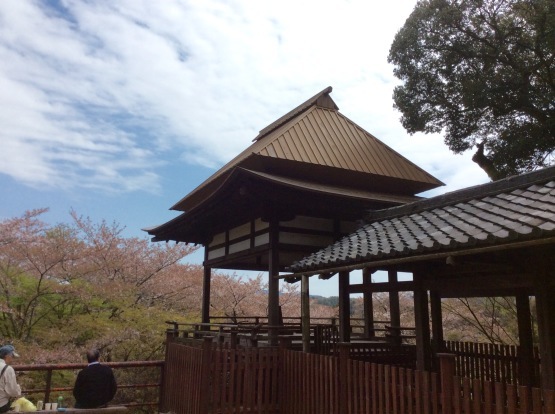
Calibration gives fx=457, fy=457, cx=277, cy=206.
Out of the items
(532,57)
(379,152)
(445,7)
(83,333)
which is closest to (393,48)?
(445,7)

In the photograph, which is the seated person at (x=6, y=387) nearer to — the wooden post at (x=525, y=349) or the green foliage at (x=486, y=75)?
the wooden post at (x=525, y=349)

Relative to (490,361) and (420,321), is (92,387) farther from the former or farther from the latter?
(490,361)

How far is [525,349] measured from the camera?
294 inches

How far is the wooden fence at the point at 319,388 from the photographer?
395 cm

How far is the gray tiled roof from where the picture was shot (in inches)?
192

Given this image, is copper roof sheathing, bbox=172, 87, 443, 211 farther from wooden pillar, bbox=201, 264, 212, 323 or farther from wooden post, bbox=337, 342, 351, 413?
wooden post, bbox=337, 342, 351, 413

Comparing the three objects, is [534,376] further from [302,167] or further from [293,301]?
[293,301]

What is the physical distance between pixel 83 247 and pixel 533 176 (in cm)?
1537

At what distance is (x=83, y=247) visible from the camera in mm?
17125

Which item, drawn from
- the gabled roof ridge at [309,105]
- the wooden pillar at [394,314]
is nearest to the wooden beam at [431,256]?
the wooden pillar at [394,314]

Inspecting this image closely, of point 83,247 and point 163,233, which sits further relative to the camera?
point 83,247

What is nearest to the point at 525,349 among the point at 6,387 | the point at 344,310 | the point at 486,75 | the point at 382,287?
the point at 382,287

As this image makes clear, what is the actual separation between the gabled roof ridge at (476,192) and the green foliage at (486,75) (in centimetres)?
914

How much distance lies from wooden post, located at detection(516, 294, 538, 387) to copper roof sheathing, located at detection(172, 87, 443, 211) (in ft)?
15.3
